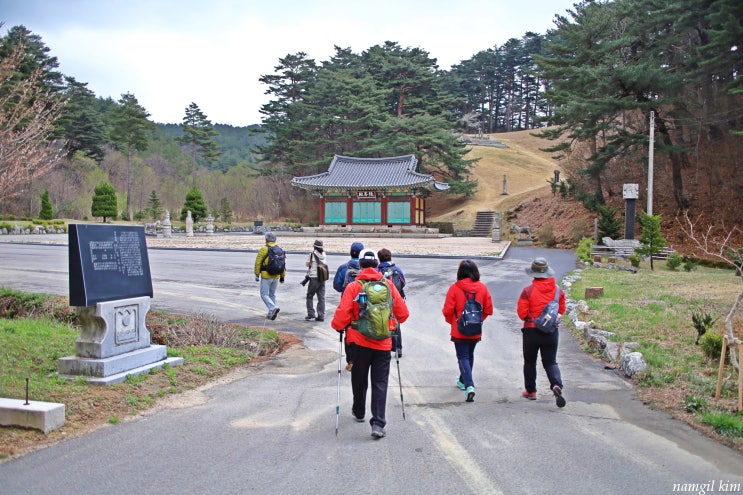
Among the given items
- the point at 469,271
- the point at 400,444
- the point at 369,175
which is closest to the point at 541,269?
the point at 469,271

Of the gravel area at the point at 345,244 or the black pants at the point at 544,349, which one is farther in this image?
the gravel area at the point at 345,244

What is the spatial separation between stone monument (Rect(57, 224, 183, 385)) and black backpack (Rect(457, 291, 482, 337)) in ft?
12.3

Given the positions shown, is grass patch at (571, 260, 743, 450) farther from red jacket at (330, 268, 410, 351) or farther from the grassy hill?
the grassy hill

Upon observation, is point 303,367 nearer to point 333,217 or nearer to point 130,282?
point 130,282

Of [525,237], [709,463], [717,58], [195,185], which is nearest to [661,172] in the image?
[525,237]

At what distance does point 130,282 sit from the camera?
6582 mm

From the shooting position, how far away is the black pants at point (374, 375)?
484 cm

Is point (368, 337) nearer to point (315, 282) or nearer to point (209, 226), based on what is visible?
point (315, 282)

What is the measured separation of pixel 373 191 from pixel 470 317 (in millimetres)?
41579

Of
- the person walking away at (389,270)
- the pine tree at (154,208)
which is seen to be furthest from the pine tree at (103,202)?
the person walking away at (389,270)

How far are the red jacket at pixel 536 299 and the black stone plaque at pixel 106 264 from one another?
4.51 metres

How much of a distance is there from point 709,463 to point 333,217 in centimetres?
4503

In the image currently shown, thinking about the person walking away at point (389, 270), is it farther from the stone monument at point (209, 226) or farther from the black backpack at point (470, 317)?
the stone monument at point (209, 226)

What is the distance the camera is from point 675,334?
828cm
